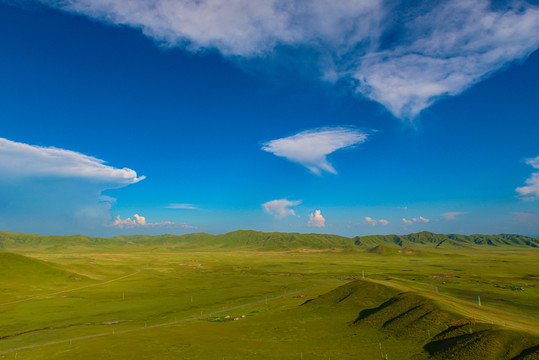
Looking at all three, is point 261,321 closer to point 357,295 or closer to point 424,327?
point 357,295

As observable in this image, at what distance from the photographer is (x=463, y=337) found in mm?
61344

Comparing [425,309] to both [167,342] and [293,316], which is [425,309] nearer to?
[293,316]

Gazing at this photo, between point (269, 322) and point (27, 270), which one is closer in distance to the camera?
point (269, 322)

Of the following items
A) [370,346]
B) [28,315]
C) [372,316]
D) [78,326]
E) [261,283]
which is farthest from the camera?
[261,283]

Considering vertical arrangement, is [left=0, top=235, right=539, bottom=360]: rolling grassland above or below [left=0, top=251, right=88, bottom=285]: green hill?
below

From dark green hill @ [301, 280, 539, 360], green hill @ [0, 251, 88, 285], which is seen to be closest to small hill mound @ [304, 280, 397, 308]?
dark green hill @ [301, 280, 539, 360]

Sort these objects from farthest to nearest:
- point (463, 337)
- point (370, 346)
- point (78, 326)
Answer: point (78, 326) < point (370, 346) < point (463, 337)

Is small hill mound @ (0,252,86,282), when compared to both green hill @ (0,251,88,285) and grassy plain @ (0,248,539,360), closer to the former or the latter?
green hill @ (0,251,88,285)

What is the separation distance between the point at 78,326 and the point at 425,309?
113 meters

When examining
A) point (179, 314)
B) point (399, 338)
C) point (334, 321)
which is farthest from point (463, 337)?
point (179, 314)

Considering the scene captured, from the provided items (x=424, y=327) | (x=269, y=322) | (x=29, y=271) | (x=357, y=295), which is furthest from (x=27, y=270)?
(x=424, y=327)

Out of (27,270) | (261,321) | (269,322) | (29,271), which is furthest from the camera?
(27,270)

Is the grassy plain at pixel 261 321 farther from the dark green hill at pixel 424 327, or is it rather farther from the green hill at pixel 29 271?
the green hill at pixel 29 271

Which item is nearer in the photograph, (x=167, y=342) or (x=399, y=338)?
(x=399, y=338)
